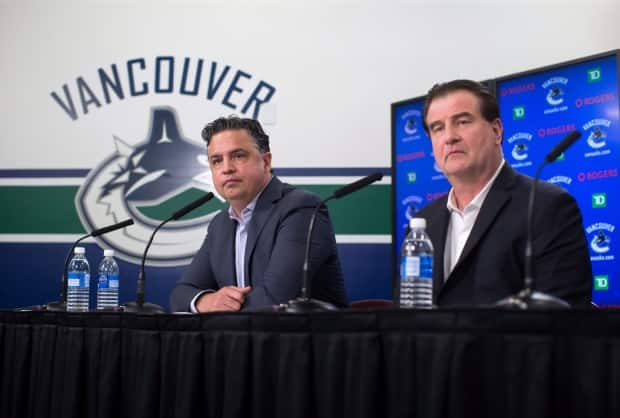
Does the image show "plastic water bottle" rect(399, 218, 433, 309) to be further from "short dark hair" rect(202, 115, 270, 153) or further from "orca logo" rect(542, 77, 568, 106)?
"orca logo" rect(542, 77, 568, 106)

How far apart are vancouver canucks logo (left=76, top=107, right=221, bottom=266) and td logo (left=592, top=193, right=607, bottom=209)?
7.36 feet

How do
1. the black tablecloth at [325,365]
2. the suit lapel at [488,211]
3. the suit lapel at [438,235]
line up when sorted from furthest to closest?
the suit lapel at [438,235] < the suit lapel at [488,211] < the black tablecloth at [325,365]

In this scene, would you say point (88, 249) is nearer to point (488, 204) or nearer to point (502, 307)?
point (488, 204)

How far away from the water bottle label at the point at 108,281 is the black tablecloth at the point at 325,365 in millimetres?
2059

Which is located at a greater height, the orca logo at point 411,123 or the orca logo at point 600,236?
the orca logo at point 411,123

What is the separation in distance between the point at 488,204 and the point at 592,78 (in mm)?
1854

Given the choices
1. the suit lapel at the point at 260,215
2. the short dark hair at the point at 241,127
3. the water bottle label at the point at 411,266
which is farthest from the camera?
the short dark hair at the point at 241,127

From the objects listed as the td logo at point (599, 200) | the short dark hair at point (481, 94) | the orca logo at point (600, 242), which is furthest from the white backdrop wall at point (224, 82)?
the short dark hair at point (481, 94)

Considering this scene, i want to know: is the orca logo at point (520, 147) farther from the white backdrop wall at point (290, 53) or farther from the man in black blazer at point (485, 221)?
the man in black blazer at point (485, 221)

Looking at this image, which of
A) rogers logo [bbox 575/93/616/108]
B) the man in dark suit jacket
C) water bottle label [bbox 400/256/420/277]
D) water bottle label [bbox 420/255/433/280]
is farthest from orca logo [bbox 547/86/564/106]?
water bottle label [bbox 400/256/420/277]

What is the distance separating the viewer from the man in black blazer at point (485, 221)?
6.98 feet

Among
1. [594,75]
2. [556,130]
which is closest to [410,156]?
→ [556,130]

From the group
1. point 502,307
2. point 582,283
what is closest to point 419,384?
point 502,307

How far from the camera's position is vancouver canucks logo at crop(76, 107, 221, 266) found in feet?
15.8
